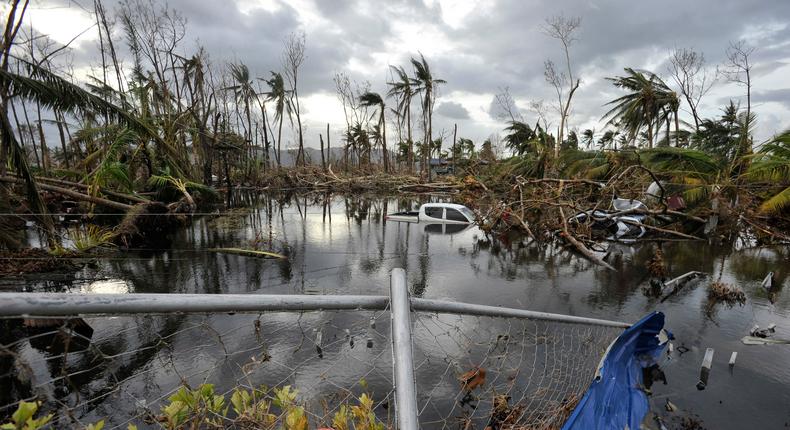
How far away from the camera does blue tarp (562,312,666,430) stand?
2.78 meters

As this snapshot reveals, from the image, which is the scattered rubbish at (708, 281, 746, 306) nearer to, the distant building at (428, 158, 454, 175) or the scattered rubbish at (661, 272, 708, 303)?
the scattered rubbish at (661, 272, 708, 303)

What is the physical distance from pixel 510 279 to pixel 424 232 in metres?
5.45

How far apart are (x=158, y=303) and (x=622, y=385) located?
12.8 feet

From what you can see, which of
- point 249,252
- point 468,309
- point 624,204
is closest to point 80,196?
point 249,252

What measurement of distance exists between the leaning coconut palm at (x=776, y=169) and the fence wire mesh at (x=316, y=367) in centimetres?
1099

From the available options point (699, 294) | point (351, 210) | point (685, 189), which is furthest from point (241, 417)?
point (351, 210)

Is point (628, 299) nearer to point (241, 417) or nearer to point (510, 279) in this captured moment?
point (510, 279)

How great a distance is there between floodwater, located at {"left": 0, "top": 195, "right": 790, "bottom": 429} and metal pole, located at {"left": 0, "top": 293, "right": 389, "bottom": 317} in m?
0.17

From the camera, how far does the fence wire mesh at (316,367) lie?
371 cm

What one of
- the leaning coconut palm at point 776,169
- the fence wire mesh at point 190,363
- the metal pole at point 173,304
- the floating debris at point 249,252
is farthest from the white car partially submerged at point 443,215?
the metal pole at point 173,304

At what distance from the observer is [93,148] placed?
715 inches

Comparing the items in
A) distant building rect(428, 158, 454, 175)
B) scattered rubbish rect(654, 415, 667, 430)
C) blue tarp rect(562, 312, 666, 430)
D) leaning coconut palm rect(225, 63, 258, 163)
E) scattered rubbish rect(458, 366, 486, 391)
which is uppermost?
leaning coconut palm rect(225, 63, 258, 163)

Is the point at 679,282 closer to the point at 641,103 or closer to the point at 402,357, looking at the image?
the point at 402,357

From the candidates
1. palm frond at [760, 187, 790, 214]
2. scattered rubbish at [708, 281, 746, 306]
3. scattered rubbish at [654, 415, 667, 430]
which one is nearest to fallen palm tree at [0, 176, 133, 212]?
scattered rubbish at [654, 415, 667, 430]
